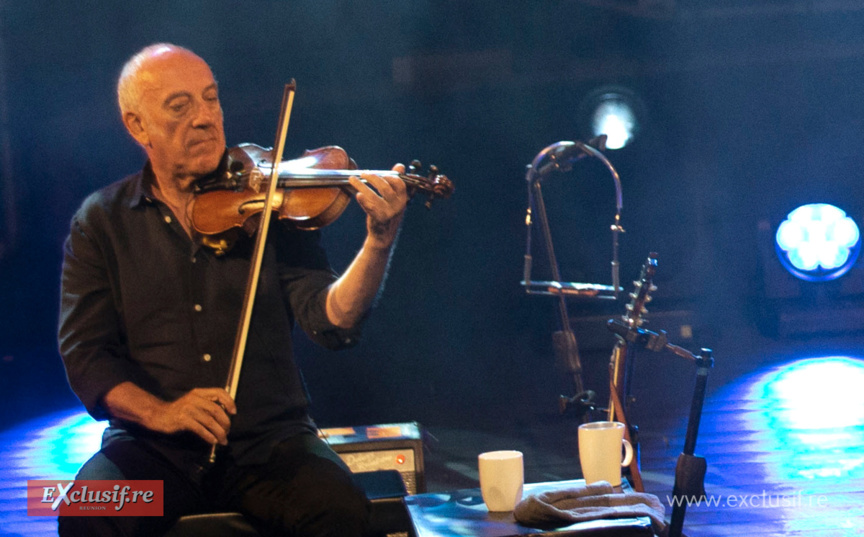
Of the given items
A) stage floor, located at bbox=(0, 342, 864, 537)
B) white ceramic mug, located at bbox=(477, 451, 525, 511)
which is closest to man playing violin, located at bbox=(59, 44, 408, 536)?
white ceramic mug, located at bbox=(477, 451, 525, 511)

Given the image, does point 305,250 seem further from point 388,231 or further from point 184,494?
point 184,494

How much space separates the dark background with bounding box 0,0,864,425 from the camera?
5.20m

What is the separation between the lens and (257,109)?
5.33m

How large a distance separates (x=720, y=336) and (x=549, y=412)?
84.0 inches

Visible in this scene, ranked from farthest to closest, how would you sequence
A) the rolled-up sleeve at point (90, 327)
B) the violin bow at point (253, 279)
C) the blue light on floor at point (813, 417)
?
the blue light on floor at point (813, 417), the rolled-up sleeve at point (90, 327), the violin bow at point (253, 279)

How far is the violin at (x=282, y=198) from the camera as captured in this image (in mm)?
1778

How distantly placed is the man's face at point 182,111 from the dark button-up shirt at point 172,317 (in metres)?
0.11

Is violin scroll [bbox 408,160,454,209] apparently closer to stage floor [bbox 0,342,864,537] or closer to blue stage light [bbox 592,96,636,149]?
stage floor [bbox 0,342,864,537]

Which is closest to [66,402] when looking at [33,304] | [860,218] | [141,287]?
[33,304]

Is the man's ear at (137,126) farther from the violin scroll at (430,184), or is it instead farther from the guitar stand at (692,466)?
the guitar stand at (692,466)

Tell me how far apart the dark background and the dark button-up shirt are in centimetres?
309

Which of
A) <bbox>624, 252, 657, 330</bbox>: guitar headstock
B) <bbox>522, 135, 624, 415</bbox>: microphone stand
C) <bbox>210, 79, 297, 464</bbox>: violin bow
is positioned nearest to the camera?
<bbox>210, 79, 297, 464</bbox>: violin bow

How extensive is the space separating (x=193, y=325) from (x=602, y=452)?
0.91m

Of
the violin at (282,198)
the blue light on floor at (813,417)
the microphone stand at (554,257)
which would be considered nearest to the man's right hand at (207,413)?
the violin at (282,198)
